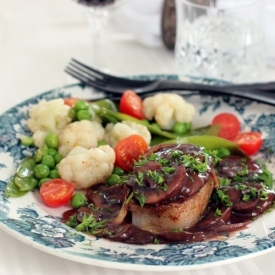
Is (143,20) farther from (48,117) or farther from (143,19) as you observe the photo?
(48,117)

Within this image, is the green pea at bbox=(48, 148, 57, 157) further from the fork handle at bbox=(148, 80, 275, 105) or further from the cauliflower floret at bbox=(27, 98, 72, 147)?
the fork handle at bbox=(148, 80, 275, 105)

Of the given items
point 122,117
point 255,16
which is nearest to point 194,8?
point 255,16

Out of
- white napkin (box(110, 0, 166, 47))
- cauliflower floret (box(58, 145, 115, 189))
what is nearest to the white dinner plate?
cauliflower floret (box(58, 145, 115, 189))

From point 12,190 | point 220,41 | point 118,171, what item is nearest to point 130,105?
point 118,171

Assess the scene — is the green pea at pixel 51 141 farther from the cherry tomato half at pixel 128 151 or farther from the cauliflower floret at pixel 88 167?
the cherry tomato half at pixel 128 151

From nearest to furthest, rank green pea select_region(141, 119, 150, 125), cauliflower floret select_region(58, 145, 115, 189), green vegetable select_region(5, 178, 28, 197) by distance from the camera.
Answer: green vegetable select_region(5, 178, 28, 197) → cauliflower floret select_region(58, 145, 115, 189) → green pea select_region(141, 119, 150, 125)

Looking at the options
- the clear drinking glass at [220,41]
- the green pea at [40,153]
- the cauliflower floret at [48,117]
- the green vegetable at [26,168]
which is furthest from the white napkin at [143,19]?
the green vegetable at [26,168]
